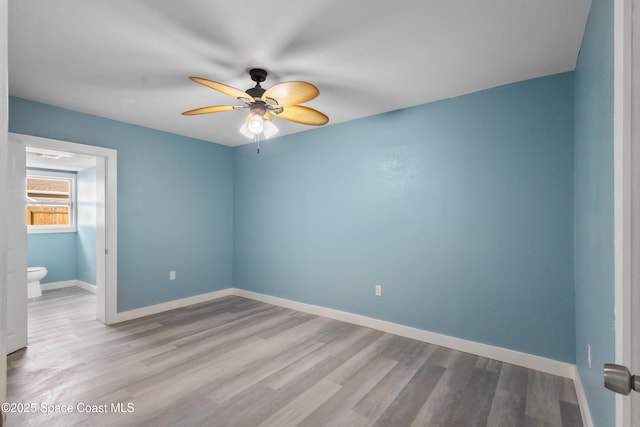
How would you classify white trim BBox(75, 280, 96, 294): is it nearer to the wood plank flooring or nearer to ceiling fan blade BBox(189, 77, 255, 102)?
the wood plank flooring

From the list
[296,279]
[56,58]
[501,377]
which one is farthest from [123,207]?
[501,377]

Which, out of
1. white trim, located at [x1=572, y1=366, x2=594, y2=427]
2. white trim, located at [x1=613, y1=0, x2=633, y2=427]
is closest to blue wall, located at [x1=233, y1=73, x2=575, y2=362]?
white trim, located at [x1=572, y1=366, x2=594, y2=427]

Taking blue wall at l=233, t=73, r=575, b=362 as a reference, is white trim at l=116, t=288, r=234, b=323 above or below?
below

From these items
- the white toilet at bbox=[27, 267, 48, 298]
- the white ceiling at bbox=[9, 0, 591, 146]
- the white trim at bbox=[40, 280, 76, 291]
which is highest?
the white ceiling at bbox=[9, 0, 591, 146]

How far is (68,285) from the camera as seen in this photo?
531cm

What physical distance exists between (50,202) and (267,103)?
17.4 feet

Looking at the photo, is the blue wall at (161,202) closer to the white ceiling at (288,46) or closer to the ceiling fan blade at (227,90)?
the white ceiling at (288,46)

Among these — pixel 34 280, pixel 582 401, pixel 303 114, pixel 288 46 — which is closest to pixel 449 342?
pixel 582 401

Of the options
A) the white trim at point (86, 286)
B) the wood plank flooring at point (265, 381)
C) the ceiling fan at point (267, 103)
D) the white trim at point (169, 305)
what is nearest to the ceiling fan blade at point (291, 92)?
the ceiling fan at point (267, 103)

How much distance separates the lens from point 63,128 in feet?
10.4

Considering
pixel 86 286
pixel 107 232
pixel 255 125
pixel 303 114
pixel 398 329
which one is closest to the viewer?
pixel 255 125

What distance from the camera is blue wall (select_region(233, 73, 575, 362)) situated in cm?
241

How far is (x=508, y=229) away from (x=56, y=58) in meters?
3.78

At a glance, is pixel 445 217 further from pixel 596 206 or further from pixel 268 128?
pixel 268 128
